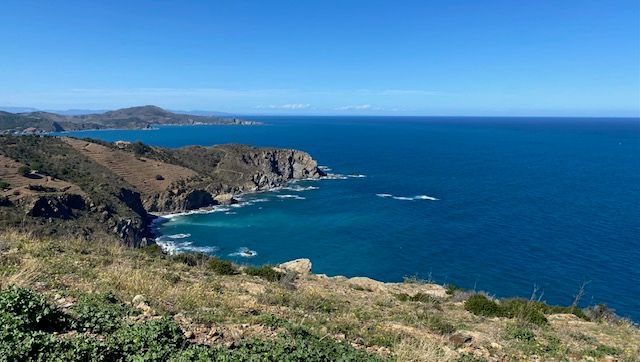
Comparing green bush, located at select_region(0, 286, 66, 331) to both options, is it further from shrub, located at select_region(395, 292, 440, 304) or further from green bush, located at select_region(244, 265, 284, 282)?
shrub, located at select_region(395, 292, 440, 304)

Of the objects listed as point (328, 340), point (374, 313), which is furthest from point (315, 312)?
point (328, 340)

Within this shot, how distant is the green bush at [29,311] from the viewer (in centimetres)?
680

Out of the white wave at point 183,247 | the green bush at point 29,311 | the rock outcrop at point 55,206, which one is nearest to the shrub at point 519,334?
the green bush at point 29,311

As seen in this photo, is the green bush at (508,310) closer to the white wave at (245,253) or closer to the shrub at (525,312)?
the shrub at (525,312)

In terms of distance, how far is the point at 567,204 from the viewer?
88.4 meters

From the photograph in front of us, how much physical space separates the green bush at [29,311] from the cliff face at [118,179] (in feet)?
118

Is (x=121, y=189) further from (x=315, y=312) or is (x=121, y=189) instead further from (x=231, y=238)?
(x=315, y=312)

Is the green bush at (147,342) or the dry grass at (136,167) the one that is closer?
the green bush at (147,342)

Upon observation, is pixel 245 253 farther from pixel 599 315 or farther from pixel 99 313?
pixel 99 313

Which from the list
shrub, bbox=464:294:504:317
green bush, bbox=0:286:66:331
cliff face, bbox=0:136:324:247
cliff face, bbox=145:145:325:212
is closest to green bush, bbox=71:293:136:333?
green bush, bbox=0:286:66:331

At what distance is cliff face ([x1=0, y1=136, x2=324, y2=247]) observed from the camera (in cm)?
6419

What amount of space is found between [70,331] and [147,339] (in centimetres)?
177

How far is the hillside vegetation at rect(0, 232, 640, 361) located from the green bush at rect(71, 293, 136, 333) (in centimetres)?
2

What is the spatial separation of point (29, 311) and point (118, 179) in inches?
3807
